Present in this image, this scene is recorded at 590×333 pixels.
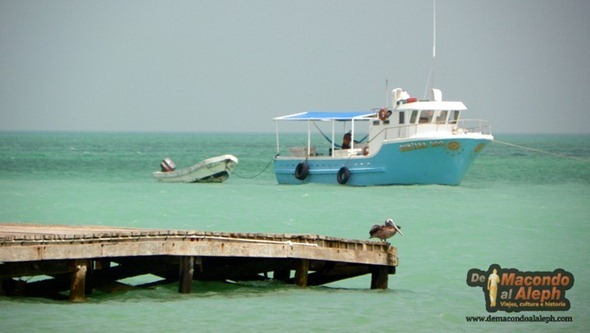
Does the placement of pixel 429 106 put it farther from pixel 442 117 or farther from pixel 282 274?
pixel 282 274

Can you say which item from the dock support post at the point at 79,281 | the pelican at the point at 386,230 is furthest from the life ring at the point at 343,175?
the dock support post at the point at 79,281

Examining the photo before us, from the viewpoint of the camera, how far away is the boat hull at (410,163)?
44094 millimetres

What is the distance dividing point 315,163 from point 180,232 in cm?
3040

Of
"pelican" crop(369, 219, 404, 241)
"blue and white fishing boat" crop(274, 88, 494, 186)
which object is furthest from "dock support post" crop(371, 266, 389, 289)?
"blue and white fishing boat" crop(274, 88, 494, 186)

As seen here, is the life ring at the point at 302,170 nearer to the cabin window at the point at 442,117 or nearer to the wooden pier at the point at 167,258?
the cabin window at the point at 442,117

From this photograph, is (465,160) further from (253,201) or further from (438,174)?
(253,201)

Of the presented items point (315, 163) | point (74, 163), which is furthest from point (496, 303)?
point (74, 163)

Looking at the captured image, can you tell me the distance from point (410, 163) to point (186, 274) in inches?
1055

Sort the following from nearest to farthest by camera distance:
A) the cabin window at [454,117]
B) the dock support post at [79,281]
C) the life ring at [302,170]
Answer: the dock support post at [79,281]
the cabin window at [454,117]
the life ring at [302,170]

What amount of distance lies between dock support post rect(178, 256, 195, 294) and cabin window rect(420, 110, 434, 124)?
2642 centimetres

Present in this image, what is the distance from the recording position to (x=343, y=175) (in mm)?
46812

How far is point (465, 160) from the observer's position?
45.8m

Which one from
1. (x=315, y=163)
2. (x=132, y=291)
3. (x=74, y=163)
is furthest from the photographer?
(x=74, y=163)

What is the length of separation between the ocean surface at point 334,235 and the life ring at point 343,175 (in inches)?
20.1
